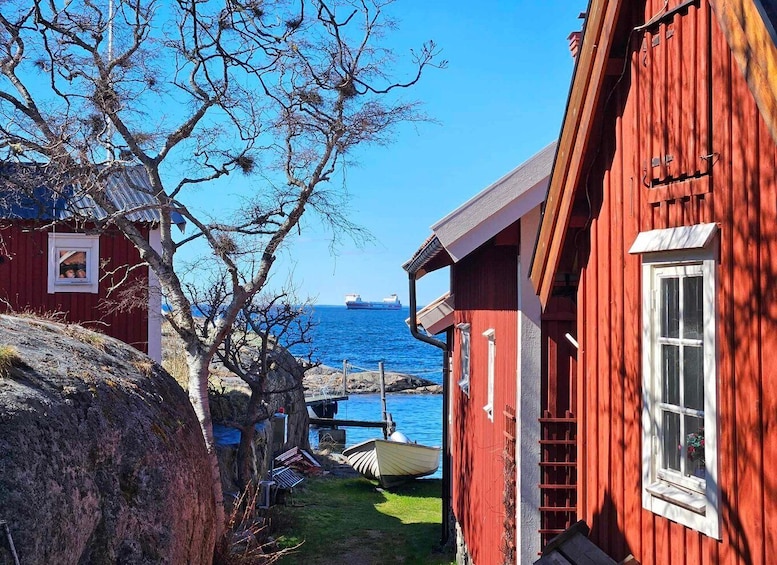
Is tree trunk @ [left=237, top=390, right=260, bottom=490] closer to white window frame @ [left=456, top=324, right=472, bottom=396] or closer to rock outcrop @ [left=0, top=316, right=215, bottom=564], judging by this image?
white window frame @ [left=456, top=324, right=472, bottom=396]

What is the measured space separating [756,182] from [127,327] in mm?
13656

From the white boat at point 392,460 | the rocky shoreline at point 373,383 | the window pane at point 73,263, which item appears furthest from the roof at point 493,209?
the rocky shoreline at point 373,383

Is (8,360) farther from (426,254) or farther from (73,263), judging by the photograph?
(73,263)

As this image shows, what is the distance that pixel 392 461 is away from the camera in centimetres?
1920

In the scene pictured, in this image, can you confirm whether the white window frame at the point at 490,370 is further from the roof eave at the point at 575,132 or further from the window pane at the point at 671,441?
the window pane at the point at 671,441

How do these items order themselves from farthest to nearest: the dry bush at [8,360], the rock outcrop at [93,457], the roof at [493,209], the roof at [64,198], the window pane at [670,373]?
1. the roof at [64,198]
2. the roof at [493,209]
3. the dry bush at [8,360]
4. the rock outcrop at [93,457]
5. the window pane at [670,373]

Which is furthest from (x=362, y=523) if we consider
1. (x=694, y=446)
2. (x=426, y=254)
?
(x=694, y=446)

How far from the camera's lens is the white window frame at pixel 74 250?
14.8 metres

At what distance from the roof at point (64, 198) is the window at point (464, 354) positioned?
5.02 meters

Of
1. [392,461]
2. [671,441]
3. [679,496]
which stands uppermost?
[671,441]

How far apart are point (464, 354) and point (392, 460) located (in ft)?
27.5

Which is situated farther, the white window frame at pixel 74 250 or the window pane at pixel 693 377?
the white window frame at pixel 74 250

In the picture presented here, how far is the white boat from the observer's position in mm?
19156

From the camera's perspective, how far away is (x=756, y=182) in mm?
3482
